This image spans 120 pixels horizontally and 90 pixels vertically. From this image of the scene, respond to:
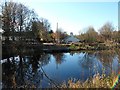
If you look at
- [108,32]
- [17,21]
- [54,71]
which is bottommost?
[54,71]

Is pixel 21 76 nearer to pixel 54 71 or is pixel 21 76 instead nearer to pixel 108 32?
pixel 54 71

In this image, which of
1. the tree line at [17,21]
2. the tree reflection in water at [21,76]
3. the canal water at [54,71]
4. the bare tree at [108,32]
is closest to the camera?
the canal water at [54,71]

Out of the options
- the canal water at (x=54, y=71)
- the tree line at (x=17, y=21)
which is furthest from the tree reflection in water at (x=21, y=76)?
the tree line at (x=17, y=21)

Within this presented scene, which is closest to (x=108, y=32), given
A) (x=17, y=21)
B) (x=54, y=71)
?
(x=54, y=71)

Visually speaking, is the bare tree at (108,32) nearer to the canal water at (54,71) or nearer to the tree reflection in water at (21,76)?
the canal water at (54,71)

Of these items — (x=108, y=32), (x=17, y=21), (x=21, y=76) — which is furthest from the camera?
(x=17, y=21)

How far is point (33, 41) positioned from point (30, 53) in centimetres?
551

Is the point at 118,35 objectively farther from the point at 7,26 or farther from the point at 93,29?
the point at 93,29

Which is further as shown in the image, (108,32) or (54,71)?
(108,32)

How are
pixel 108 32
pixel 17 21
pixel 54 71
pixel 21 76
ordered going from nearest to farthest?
1. pixel 21 76
2. pixel 54 71
3. pixel 108 32
4. pixel 17 21

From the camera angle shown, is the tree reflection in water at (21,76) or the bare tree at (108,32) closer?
the tree reflection in water at (21,76)

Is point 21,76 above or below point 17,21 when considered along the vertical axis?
below

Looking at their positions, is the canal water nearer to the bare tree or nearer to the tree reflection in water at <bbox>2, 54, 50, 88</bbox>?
the tree reflection in water at <bbox>2, 54, 50, 88</bbox>

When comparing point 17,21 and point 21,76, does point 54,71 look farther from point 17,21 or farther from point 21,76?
point 17,21
